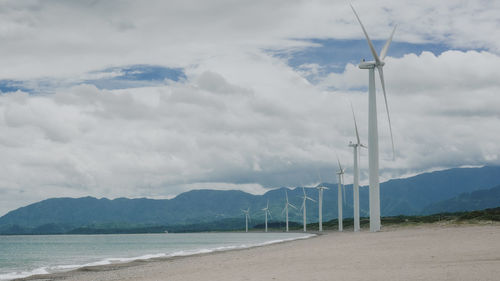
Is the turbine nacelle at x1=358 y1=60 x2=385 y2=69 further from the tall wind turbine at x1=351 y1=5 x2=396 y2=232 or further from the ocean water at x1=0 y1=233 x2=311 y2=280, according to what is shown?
the ocean water at x1=0 y1=233 x2=311 y2=280

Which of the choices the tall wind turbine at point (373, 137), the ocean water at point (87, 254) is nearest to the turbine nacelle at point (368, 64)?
the tall wind turbine at point (373, 137)

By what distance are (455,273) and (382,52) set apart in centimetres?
4249

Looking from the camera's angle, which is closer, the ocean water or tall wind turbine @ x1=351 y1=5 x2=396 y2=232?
the ocean water

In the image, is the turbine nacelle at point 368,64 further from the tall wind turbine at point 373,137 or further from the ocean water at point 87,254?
the ocean water at point 87,254

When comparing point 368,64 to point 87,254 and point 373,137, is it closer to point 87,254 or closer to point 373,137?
point 373,137

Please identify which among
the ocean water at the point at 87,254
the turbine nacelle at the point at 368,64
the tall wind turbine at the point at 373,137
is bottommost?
the ocean water at the point at 87,254

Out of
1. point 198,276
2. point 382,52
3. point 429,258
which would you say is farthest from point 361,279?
point 382,52

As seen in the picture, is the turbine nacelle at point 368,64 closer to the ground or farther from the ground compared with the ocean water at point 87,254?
farther from the ground

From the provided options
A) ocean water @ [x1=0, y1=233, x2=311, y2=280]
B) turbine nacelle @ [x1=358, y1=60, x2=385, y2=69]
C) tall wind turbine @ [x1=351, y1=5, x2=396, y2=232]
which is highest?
turbine nacelle @ [x1=358, y1=60, x2=385, y2=69]

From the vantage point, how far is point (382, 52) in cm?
5603

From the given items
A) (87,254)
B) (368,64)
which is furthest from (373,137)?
(87,254)

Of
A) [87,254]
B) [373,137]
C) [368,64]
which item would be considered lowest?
[87,254]

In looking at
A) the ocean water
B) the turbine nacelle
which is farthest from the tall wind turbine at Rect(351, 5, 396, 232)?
the ocean water

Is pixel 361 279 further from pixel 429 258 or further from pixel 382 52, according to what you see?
pixel 382 52
